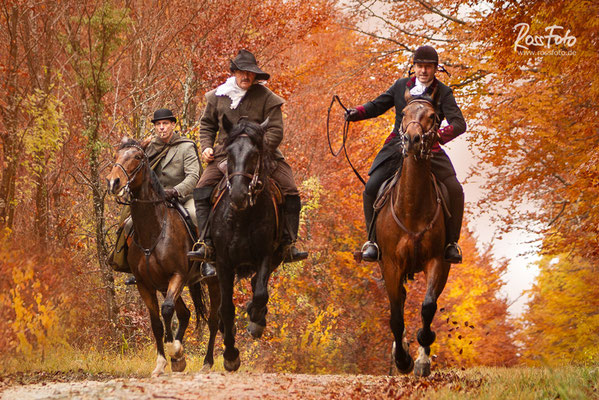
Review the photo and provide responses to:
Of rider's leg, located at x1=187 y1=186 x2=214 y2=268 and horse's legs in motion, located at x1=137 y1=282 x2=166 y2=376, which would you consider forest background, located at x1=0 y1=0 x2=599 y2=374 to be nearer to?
horse's legs in motion, located at x1=137 y1=282 x2=166 y2=376

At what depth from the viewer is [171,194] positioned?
10945 mm

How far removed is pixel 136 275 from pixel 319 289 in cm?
1595

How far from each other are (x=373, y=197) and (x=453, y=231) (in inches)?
51.3

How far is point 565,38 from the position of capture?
1266 centimetres

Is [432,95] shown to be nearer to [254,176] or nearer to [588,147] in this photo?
[254,176]

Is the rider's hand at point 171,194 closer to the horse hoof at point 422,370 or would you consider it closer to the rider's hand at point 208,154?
the rider's hand at point 208,154

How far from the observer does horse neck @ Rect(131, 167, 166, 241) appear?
34.2ft

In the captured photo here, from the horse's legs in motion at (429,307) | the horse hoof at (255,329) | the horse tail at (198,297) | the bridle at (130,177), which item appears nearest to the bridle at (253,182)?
the horse hoof at (255,329)

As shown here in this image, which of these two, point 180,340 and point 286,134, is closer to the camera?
point 180,340

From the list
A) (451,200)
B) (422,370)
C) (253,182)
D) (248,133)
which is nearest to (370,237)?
(451,200)

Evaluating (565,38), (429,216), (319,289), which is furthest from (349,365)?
(429,216)

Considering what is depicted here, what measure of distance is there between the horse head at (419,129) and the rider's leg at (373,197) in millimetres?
1596

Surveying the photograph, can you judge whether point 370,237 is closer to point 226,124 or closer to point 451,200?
point 451,200

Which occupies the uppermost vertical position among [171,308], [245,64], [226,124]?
[245,64]
